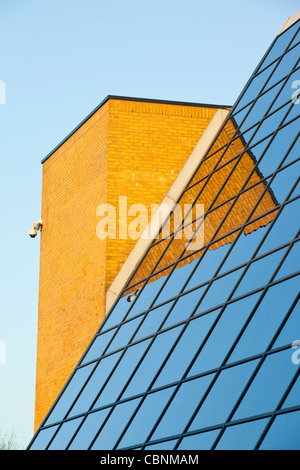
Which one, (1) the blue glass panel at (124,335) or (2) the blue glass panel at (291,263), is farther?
(1) the blue glass panel at (124,335)

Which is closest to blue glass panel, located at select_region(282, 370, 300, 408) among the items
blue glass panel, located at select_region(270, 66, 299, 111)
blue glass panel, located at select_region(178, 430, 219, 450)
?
blue glass panel, located at select_region(178, 430, 219, 450)

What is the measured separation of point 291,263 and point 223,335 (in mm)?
1851

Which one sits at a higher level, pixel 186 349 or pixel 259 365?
pixel 186 349

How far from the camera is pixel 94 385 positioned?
1764cm

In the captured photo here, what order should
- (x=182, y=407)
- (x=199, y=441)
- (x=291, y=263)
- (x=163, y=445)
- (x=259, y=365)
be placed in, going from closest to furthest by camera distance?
(x=259, y=365) → (x=199, y=441) → (x=291, y=263) → (x=163, y=445) → (x=182, y=407)

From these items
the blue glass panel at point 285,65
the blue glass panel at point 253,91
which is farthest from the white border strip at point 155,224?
the blue glass panel at point 285,65

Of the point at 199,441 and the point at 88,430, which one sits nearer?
the point at 199,441

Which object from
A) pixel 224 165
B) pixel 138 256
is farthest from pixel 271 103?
pixel 138 256

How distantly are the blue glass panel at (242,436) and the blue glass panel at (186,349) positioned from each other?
2.78 m

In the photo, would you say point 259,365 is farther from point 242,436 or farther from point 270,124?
point 270,124

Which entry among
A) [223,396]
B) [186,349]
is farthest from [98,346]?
[223,396]

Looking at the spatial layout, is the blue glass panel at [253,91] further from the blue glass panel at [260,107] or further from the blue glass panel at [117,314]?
the blue glass panel at [117,314]

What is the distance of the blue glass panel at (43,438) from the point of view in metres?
17.9

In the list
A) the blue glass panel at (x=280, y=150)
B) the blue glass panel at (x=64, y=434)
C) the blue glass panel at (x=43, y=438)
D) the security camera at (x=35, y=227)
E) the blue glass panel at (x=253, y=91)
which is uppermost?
the security camera at (x=35, y=227)
